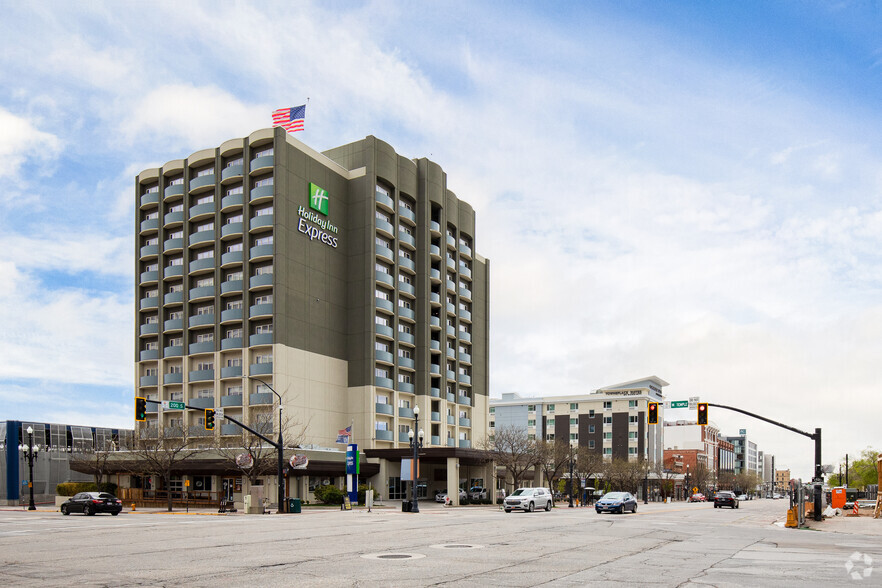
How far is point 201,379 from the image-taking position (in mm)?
78375

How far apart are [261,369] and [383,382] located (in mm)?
15419

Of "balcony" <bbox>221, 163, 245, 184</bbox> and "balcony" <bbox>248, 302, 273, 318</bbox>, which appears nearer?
"balcony" <bbox>248, 302, 273, 318</bbox>

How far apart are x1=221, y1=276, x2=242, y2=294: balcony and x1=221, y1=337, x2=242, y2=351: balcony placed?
16.3 feet

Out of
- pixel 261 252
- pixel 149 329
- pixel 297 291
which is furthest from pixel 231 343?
pixel 149 329

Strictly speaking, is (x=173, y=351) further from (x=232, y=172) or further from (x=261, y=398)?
(x=232, y=172)

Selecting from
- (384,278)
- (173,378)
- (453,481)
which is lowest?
(453,481)

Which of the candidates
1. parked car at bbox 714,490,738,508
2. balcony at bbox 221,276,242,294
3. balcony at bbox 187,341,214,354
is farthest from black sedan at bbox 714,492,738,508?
balcony at bbox 187,341,214,354

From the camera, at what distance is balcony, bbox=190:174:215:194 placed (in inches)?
3219

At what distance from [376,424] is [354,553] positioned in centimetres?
6254

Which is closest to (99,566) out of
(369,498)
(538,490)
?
(369,498)

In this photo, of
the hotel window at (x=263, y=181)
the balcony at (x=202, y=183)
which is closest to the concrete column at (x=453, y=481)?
the hotel window at (x=263, y=181)

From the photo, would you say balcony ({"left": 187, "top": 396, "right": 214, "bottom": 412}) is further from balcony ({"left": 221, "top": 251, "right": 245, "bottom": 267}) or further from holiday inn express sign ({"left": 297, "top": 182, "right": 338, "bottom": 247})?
holiday inn express sign ({"left": 297, "top": 182, "right": 338, "bottom": 247})

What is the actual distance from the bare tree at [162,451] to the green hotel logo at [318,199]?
26905 millimetres

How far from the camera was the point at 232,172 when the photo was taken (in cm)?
7956
